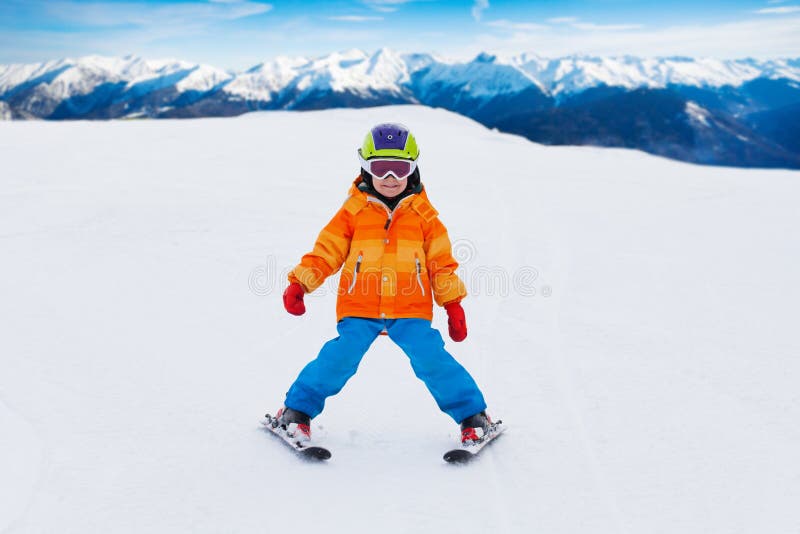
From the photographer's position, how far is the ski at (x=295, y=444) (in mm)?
2889

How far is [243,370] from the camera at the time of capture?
391cm

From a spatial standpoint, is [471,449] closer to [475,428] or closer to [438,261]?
[475,428]

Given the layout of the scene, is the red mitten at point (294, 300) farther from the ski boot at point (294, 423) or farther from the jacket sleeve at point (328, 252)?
the ski boot at point (294, 423)

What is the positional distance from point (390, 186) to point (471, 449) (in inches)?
61.3

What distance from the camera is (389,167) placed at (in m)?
3.11

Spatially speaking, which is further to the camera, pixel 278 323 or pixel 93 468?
pixel 278 323

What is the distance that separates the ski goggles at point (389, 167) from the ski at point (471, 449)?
155cm

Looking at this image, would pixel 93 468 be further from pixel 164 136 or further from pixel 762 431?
pixel 164 136

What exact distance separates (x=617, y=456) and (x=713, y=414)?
88 centimetres

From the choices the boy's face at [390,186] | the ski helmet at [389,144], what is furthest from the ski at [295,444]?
the ski helmet at [389,144]

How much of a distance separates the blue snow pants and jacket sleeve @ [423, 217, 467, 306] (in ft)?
0.72

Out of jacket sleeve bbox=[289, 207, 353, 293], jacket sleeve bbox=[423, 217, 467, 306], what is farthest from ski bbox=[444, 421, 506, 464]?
jacket sleeve bbox=[289, 207, 353, 293]

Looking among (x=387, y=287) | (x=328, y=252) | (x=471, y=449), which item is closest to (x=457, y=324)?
(x=387, y=287)

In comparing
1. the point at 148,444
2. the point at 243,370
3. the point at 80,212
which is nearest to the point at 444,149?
the point at 80,212
